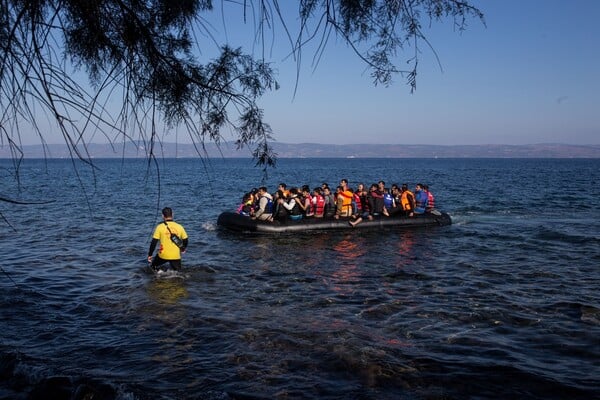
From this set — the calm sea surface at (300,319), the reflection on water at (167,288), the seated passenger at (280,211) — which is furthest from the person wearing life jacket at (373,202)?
the reflection on water at (167,288)

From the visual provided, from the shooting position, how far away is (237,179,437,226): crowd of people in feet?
60.9

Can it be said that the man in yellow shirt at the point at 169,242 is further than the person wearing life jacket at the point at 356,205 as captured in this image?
No

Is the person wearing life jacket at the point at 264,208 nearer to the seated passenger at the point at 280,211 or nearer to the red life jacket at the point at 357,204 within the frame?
the seated passenger at the point at 280,211

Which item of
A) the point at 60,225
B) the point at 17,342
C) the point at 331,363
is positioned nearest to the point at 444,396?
the point at 331,363

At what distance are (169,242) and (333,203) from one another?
361 inches

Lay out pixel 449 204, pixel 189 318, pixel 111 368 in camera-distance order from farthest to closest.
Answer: pixel 449 204, pixel 189 318, pixel 111 368

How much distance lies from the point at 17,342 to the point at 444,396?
6032mm

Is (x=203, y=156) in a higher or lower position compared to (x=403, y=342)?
higher

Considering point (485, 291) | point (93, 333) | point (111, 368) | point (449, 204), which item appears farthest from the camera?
point (449, 204)

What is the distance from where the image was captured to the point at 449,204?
3228 cm

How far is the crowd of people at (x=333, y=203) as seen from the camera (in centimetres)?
1856

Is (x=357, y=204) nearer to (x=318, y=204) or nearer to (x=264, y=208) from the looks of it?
(x=318, y=204)

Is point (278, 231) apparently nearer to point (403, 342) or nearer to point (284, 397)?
point (403, 342)

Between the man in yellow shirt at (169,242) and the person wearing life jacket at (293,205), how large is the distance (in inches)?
292
